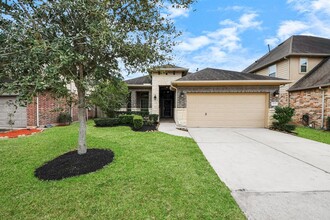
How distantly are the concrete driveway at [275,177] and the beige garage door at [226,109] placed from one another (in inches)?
164

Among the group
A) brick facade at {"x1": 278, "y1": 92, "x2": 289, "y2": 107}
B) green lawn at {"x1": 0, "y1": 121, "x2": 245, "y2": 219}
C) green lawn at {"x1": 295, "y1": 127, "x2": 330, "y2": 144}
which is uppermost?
brick facade at {"x1": 278, "y1": 92, "x2": 289, "y2": 107}

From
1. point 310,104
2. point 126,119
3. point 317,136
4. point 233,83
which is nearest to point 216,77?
point 233,83

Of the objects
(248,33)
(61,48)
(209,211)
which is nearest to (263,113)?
(248,33)

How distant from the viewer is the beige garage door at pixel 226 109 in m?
10.5

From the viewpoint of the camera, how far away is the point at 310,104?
39.9 ft

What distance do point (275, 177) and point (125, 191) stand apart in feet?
10.8

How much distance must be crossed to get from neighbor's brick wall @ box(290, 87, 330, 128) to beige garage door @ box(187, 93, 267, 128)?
424 centimetres

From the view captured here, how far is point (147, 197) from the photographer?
2955mm

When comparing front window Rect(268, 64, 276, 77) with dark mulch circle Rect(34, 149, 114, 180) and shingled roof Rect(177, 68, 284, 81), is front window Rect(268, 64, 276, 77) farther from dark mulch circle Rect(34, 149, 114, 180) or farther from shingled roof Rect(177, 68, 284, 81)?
dark mulch circle Rect(34, 149, 114, 180)

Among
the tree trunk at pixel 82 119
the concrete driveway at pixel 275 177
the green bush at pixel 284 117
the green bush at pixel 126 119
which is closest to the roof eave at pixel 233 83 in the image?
the green bush at pixel 284 117

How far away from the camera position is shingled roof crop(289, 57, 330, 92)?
1145 cm

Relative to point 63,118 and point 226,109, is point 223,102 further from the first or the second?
point 63,118

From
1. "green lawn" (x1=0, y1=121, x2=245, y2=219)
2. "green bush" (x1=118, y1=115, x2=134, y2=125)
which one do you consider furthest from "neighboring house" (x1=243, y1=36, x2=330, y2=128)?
"green bush" (x1=118, y1=115, x2=134, y2=125)

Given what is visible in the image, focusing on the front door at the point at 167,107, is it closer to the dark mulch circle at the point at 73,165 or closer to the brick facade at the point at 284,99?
the brick facade at the point at 284,99
